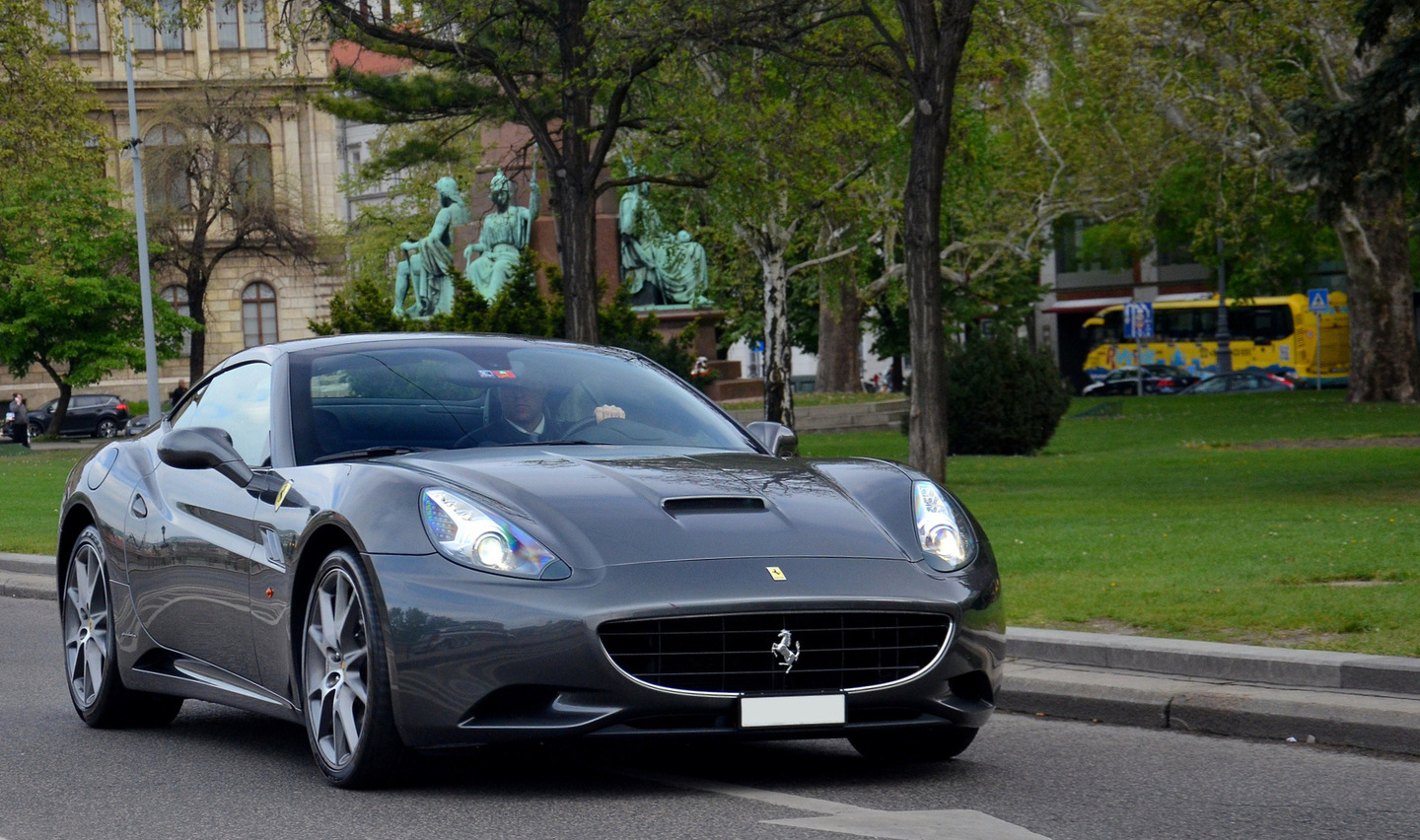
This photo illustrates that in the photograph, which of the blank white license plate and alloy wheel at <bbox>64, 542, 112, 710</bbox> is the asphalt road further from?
alloy wheel at <bbox>64, 542, 112, 710</bbox>

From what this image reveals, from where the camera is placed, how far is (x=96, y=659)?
7.64 metres

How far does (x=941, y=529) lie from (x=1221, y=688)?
2014mm

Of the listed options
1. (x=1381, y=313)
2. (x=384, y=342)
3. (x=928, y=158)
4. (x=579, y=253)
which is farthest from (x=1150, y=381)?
(x=384, y=342)

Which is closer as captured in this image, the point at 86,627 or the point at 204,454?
the point at 204,454

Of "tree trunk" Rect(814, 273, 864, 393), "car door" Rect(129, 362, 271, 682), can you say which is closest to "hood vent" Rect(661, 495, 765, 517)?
"car door" Rect(129, 362, 271, 682)

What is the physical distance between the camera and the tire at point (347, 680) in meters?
5.52

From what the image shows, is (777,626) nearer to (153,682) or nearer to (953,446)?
(153,682)

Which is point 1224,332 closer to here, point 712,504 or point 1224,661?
point 1224,661

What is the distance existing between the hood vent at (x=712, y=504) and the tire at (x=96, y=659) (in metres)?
2.62

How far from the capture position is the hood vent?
566cm

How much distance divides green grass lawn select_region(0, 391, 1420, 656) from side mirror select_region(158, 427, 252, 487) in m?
4.09

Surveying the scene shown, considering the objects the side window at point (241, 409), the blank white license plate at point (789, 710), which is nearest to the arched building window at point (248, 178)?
the side window at point (241, 409)

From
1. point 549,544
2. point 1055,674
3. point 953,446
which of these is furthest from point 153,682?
point 953,446

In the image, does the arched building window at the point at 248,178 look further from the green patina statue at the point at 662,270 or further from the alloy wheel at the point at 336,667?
the alloy wheel at the point at 336,667
